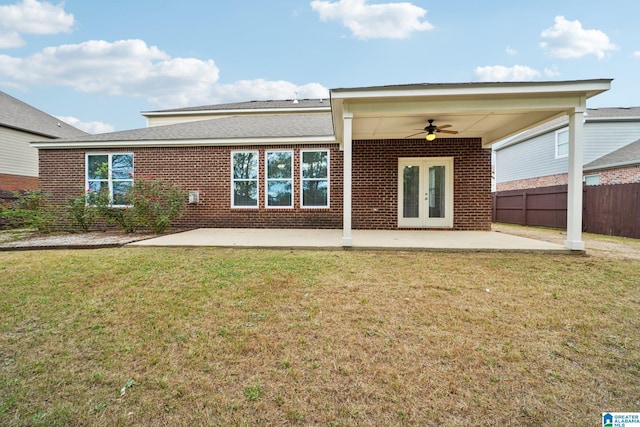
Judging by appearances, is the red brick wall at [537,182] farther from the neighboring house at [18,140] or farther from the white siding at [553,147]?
the neighboring house at [18,140]

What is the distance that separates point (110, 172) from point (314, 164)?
679 centimetres

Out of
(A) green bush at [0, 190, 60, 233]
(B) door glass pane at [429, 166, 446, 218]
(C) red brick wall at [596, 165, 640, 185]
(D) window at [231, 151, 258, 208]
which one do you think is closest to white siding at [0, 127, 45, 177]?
(A) green bush at [0, 190, 60, 233]

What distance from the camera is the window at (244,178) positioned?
370 inches

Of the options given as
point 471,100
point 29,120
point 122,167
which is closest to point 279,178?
point 122,167

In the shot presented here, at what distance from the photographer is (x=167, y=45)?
17.0 m

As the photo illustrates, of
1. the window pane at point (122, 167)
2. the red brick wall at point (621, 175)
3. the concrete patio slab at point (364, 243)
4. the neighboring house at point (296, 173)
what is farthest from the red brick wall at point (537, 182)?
the window pane at point (122, 167)

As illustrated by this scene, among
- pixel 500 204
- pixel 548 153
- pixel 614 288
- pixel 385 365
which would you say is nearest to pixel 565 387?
pixel 385 365

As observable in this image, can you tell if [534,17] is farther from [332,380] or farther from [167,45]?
[167,45]

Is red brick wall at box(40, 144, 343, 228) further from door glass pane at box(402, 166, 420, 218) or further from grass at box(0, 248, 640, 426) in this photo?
grass at box(0, 248, 640, 426)

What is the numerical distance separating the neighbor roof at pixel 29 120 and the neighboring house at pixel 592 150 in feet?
87.5

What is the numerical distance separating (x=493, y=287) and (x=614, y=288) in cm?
163

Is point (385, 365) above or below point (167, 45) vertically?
below

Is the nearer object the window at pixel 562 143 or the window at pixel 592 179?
the window at pixel 592 179

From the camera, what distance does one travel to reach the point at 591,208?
9.92 m
